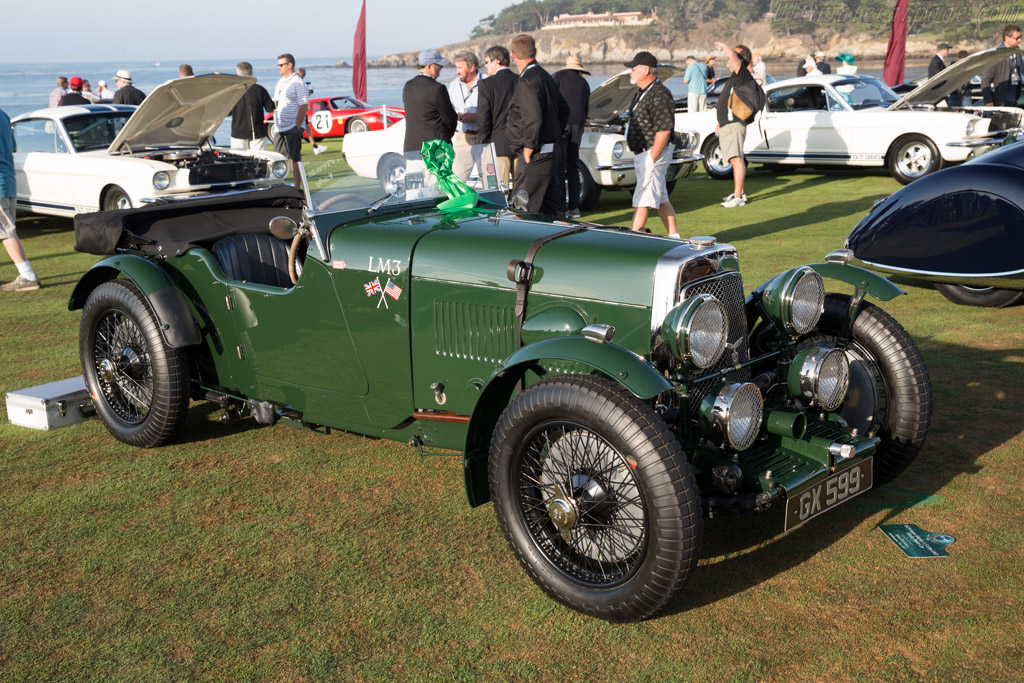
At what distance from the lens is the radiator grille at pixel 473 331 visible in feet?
12.1

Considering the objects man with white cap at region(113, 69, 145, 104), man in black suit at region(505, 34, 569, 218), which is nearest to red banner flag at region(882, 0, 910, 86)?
man in black suit at region(505, 34, 569, 218)

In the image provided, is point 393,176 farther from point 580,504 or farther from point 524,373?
point 580,504

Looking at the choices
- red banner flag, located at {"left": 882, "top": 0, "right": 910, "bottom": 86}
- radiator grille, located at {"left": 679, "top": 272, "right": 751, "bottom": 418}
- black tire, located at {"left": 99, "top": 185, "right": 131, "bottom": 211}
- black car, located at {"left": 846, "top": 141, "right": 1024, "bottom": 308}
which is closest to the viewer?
radiator grille, located at {"left": 679, "top": 272, "right": 751, "bottom": 418}

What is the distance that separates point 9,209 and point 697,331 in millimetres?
7330

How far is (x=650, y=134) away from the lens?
826 cm

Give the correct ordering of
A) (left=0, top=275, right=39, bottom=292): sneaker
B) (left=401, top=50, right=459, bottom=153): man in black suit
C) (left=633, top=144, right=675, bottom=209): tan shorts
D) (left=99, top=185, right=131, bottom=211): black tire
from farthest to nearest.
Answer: (left=99, top=185, right=131, bottom=211): black tire → (left=401, top=50, right=459, bottom=153): man in black suit → (left=0, top=275, right=39, bottom=292): sneaker → (left=633, top=144, right=675, bottom=209): tan shorts

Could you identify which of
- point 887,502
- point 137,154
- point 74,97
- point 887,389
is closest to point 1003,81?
point 887,389

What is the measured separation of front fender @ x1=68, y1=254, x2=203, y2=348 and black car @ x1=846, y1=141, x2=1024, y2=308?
194 inches

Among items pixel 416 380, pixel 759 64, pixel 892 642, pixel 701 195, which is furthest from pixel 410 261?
pixel 759 64

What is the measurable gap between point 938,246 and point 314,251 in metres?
4.68

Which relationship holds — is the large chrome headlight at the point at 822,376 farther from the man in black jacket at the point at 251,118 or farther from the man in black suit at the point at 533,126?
the man in black jacket at the point at 251,118

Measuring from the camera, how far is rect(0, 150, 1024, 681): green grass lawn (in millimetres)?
2900

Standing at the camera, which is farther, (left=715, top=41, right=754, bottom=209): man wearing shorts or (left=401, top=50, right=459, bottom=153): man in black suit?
(left=715, top=41, right=754, bottom=209): man wearing shorts

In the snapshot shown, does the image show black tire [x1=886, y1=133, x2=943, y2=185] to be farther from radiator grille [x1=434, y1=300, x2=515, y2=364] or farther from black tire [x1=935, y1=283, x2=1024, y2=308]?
radiator grille [x1=434, y1=300, x2=515, y2=364]
